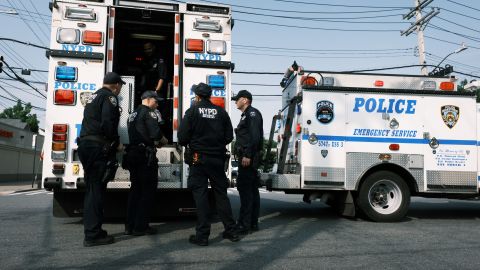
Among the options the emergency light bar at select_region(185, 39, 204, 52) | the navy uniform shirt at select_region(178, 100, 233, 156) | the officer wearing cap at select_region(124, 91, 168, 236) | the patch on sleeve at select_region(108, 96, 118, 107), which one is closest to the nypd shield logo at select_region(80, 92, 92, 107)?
the officer wearing cap at select_region(124, 91, 168, 236)

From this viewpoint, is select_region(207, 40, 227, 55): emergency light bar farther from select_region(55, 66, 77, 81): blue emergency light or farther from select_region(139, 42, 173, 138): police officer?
select_region(55, 66, 77, 81): blue emergency light

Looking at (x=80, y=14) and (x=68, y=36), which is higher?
(x=80, y=14)

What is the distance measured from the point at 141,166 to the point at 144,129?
1.63 ft

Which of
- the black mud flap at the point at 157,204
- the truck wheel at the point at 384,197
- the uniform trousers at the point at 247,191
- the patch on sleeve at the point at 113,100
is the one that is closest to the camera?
the patch on sleeve at the point at 113,100

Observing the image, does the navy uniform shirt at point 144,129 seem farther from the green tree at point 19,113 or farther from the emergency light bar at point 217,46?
the green tree at point 19,113

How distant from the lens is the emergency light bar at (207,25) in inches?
255

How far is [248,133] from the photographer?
6.04 m

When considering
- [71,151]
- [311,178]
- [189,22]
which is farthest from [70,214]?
[311,178]

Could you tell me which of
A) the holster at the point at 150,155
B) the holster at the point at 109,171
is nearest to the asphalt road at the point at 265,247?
the holster at the point at 109,171

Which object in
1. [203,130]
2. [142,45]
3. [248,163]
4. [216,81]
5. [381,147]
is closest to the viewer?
[203,130]

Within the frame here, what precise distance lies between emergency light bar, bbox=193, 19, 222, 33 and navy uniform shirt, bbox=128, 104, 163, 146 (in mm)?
1644

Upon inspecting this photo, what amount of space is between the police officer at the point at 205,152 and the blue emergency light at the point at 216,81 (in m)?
1.05

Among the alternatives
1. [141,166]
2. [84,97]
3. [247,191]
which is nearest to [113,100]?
[141,166]

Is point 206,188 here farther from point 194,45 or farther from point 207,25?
point 207,25
